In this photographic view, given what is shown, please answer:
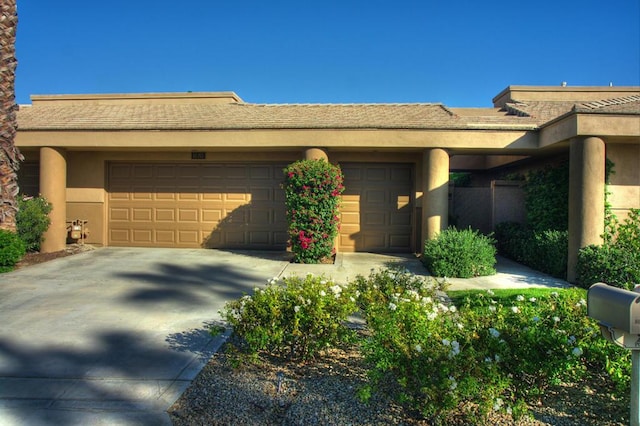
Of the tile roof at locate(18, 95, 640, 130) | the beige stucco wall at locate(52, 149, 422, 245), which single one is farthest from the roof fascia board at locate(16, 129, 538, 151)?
the beige stucco wall at locate(52, 149, 422, 245)

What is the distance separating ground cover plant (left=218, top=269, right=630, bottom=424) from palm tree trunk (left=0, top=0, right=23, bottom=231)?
7.99 meters

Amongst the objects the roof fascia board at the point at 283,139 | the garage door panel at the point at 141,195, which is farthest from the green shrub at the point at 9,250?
the garage door panel at the point at 141,195

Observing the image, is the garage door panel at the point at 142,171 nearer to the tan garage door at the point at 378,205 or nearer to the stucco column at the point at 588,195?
the tan garage door at the point at 378,205

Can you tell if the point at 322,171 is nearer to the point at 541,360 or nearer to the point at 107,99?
the point at 541,360

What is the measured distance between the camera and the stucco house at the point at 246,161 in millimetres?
11219

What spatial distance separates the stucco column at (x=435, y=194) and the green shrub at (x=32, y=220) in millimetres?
9933

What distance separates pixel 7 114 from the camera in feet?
31.9

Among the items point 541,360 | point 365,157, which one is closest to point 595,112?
point 365,157

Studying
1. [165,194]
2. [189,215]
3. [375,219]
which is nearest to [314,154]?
[375,219]

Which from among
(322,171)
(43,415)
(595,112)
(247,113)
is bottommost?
(43,415)

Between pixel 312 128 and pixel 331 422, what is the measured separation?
8.86m

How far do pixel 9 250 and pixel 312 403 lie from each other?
850 centimetres

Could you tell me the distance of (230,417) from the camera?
3.45 meters

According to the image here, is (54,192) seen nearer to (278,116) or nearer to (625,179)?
(278,116)
